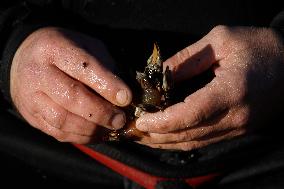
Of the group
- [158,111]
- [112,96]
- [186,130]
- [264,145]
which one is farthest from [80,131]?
[264,145]

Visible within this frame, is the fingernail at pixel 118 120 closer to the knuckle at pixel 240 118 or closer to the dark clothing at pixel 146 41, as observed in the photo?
the dark clothing at pixel 146 41

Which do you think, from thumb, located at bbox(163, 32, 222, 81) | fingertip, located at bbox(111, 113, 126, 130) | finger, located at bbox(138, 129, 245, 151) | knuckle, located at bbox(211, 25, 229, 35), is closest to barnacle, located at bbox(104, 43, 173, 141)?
fingertip, located at bbox(111, 113, 126, 130)

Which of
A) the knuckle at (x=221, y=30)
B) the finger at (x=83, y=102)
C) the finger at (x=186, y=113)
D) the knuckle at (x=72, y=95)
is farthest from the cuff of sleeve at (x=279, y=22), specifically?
the knuckle at (x=72, y=95)

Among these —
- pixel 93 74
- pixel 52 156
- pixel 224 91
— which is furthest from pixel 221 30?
pixel 52 156

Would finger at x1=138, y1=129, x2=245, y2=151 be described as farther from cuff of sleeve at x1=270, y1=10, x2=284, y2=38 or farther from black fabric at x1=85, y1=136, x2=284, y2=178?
cuff of sleeve at x1=270, y1=10, x2=284, y2=38

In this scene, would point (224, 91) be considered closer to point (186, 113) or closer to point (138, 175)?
point (186, 113)

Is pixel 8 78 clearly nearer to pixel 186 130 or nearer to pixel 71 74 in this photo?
pixel 71 74
